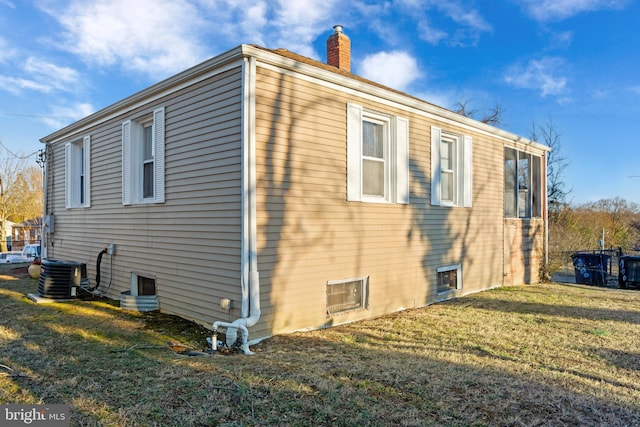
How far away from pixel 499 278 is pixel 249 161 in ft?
25.2

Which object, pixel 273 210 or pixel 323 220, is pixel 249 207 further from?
pixel 323 220

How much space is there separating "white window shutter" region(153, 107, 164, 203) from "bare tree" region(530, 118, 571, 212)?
22.6m

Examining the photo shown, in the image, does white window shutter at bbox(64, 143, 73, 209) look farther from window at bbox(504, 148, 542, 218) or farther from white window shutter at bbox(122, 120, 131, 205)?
window at bbox(504, 148, 542, 218)

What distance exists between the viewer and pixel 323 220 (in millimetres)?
5711

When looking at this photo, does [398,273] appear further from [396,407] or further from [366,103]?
[396,407]

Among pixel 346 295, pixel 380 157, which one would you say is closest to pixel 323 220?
pixel 346 295

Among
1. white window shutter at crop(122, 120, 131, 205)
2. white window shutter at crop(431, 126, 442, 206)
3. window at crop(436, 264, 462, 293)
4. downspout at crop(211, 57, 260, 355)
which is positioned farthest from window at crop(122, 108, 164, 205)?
window at crop(436, 264, 462, 293)

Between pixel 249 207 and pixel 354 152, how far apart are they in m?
2.14

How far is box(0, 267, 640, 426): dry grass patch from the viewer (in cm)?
291

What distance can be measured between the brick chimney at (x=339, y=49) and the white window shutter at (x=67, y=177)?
644 centimetres

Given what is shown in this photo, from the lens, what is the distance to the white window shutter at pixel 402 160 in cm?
691

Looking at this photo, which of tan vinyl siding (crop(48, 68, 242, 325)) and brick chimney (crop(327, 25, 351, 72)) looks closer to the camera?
tan vinyl siding (crop(48, 68, 242, 325))

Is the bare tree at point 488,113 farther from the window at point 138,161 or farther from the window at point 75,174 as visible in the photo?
the window at point 75,174

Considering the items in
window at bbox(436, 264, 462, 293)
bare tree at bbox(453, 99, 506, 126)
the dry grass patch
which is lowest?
the dry grass patch
